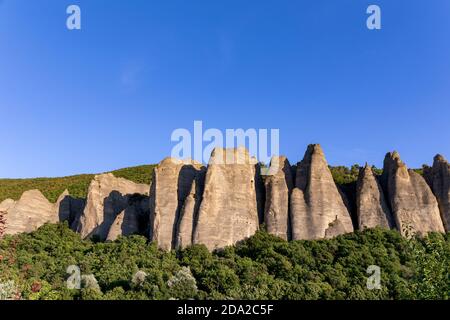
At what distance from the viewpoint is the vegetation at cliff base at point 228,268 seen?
34.9 metres

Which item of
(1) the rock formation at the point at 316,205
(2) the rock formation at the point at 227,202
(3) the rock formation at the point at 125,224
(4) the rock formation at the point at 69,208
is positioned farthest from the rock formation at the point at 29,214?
(1) the rock formation at the point at 316,205

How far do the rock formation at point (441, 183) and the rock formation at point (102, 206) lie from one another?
1141 inches

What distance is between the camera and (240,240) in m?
45.6

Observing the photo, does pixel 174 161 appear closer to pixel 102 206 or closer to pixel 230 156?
pixel 230 156

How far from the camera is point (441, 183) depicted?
49719mm

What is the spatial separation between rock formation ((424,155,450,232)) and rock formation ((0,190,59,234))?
37.7 m

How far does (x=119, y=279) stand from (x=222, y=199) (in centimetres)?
1266

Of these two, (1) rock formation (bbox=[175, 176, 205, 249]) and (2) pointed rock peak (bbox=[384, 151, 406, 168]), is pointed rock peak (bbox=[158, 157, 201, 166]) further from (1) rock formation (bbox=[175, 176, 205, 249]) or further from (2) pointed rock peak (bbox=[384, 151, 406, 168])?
(2) pointed rock peak (bbox=[384, 151, 406, 168])

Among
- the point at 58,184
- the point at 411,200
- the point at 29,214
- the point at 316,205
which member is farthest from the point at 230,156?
the point at 58,184

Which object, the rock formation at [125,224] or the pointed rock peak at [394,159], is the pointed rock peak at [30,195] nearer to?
the rock formation at [125,224]

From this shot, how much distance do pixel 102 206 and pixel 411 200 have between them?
29.2m
